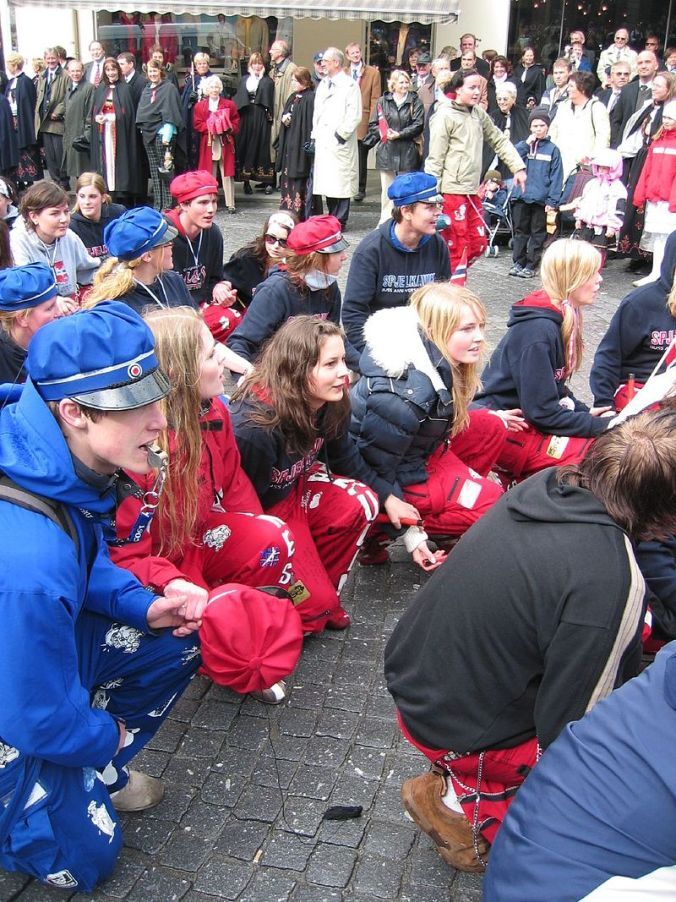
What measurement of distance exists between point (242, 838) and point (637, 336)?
3.26 m

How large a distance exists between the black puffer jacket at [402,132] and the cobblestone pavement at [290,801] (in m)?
9.03

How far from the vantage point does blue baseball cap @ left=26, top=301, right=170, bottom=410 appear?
7.45 ft

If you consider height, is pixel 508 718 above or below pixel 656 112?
below

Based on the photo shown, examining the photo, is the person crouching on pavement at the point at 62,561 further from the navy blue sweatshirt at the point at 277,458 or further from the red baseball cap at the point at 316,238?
the red baseball cap at the point at 316,238

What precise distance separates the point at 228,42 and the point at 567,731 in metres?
15.5

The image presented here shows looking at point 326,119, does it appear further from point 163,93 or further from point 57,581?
point 57,581

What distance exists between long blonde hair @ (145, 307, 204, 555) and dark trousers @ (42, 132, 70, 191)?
1201 cm

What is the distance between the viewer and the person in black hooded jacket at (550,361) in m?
4.56

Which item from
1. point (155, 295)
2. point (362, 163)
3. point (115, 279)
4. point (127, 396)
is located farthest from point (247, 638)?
point (362, 163)

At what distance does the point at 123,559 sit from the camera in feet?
10.2

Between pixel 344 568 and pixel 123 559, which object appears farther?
pixel 344 568

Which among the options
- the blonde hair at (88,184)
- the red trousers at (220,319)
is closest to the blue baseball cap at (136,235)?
the red trousers at (220,319)

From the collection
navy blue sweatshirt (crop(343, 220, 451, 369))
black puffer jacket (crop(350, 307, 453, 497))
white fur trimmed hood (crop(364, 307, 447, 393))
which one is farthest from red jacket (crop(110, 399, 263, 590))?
navy blue sweatshirt (crop(343, 220, 451, 369))

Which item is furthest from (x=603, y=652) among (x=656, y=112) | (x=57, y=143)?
(x=57, y=143)
